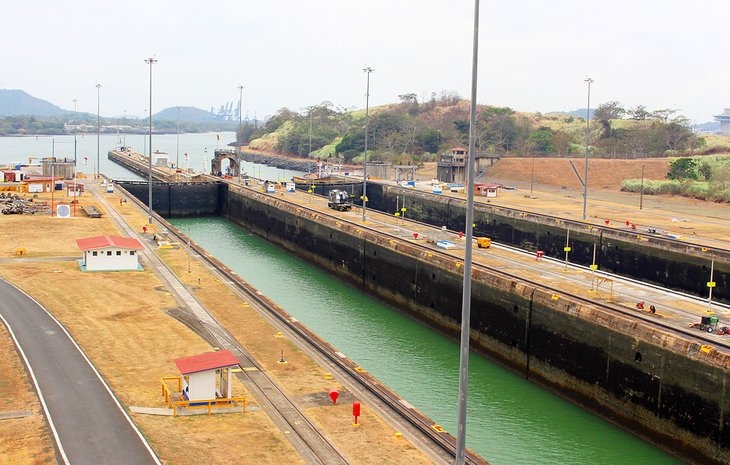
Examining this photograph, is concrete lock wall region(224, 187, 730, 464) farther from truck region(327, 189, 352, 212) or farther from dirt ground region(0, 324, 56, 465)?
dirt ground region(0, 324, 56, 465)

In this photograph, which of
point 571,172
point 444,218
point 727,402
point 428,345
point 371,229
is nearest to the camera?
point 727,402

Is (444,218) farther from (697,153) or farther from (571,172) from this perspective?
(697,153)

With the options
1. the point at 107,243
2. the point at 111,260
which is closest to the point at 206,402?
the point at 111,260

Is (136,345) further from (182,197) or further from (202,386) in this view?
(182,197)

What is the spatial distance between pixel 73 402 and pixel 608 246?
60070mm

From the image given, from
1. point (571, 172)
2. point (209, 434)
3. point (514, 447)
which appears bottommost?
point (514, 447)

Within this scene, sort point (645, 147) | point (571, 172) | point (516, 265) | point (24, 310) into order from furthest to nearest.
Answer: point (645, 147)
point (571, 172)
point (516, 265)
point (24, 310)

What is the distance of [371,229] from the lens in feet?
267

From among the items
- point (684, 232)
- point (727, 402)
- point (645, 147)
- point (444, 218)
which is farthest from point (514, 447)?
point (645, 147)

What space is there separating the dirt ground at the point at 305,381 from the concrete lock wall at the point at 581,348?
14.6 m

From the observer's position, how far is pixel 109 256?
2406 inches

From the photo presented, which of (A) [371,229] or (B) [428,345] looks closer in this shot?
(B) [428,345]

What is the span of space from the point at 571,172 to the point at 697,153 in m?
38.0

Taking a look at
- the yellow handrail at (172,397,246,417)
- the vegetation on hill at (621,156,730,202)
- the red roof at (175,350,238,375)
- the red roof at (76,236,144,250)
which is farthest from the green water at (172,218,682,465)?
the vegetation on hill at (621,156,730,202)
